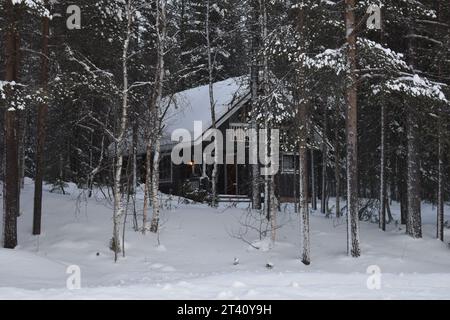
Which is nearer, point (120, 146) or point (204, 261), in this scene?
point (120, 146)

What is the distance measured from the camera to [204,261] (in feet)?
52.2

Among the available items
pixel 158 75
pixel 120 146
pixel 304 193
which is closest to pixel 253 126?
pixel 158 75

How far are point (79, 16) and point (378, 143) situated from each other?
1264cm

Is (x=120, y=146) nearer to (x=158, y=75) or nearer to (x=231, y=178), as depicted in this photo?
(x=158, y=75)

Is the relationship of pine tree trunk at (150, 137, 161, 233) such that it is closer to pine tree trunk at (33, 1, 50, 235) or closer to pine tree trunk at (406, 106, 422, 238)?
pine tree trunk at (33, 1, 50, 235)

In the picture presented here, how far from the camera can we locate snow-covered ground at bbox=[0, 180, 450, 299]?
355 inches

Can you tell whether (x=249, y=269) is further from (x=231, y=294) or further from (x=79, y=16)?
(x=79, y=16)

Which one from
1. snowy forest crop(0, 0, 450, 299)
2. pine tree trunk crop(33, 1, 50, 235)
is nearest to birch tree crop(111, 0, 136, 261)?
snowy forest crop(0, 0, 450, 299)

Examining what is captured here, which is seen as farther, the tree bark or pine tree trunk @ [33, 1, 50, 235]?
pine tree trunk @ [33, 1, 50, 235]

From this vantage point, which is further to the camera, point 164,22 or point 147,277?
point 164,22

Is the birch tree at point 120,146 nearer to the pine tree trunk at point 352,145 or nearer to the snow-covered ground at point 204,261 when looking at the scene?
the snow-covered ground at point 204,261

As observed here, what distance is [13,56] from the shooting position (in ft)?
50.7

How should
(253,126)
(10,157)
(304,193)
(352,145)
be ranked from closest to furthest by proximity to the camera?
1. (10,157)
2. (304,193)
3. (352,145)
4. (253,126)

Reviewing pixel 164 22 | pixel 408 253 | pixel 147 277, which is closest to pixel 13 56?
pixel 164 22
